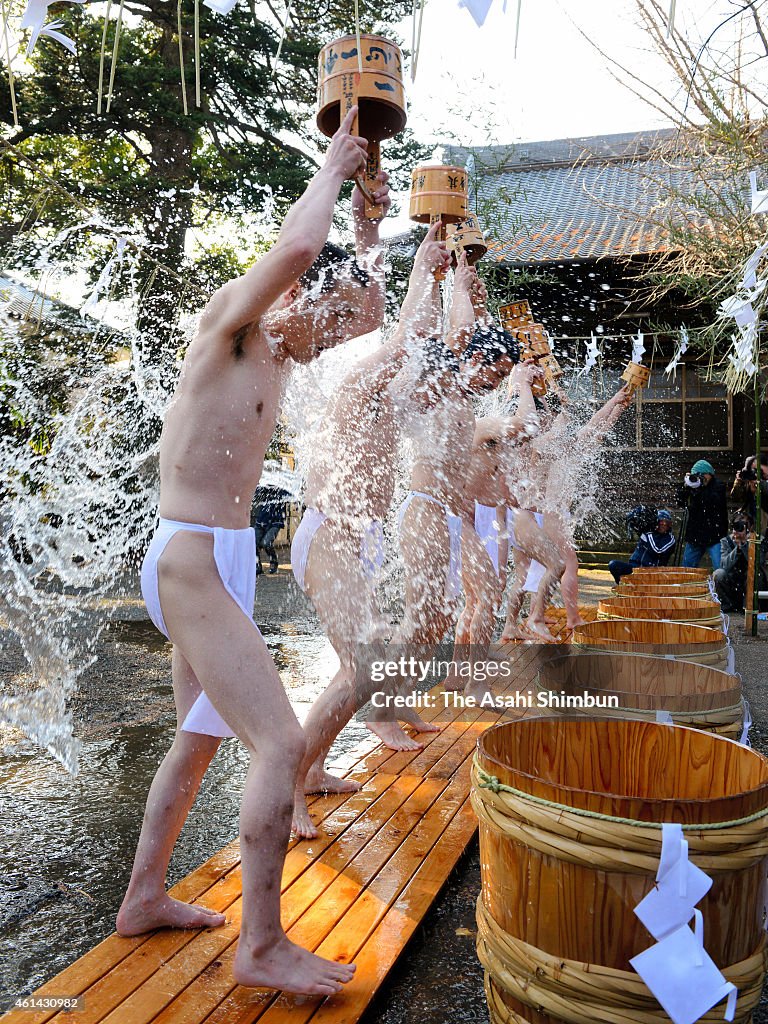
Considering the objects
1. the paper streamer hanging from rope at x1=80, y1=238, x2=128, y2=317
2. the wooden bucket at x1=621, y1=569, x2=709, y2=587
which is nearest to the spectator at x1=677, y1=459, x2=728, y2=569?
the wooden bucket at x1=621, y1=569, x2=709, y2=587

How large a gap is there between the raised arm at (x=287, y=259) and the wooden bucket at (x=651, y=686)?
1403mm

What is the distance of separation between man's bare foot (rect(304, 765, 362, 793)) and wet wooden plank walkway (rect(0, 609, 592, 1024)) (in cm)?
5

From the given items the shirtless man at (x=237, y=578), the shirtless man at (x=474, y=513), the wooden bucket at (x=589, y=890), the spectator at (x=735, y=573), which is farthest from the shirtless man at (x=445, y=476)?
the spectator at (x=735, y=573)

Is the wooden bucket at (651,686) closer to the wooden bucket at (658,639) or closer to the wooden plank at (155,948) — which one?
the wooden bucket at (658,639)

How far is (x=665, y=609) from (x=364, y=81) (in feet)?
9.26

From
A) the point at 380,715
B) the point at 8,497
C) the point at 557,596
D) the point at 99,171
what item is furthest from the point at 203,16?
the point at 380,715

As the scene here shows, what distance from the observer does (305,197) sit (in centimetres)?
180

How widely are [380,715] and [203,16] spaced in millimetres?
8069

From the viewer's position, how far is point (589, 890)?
1.38 meters

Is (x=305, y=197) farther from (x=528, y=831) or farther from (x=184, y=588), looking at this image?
(x=528, y=831)

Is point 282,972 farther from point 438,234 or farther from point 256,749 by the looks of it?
point 438,234

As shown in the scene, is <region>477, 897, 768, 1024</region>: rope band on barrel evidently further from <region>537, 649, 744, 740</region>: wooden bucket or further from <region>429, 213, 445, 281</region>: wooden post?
<region>429, 213, 445, 281</region>: wooden post

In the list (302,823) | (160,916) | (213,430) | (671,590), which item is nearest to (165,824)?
(160,916)

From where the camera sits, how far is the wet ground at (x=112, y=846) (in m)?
1.89
